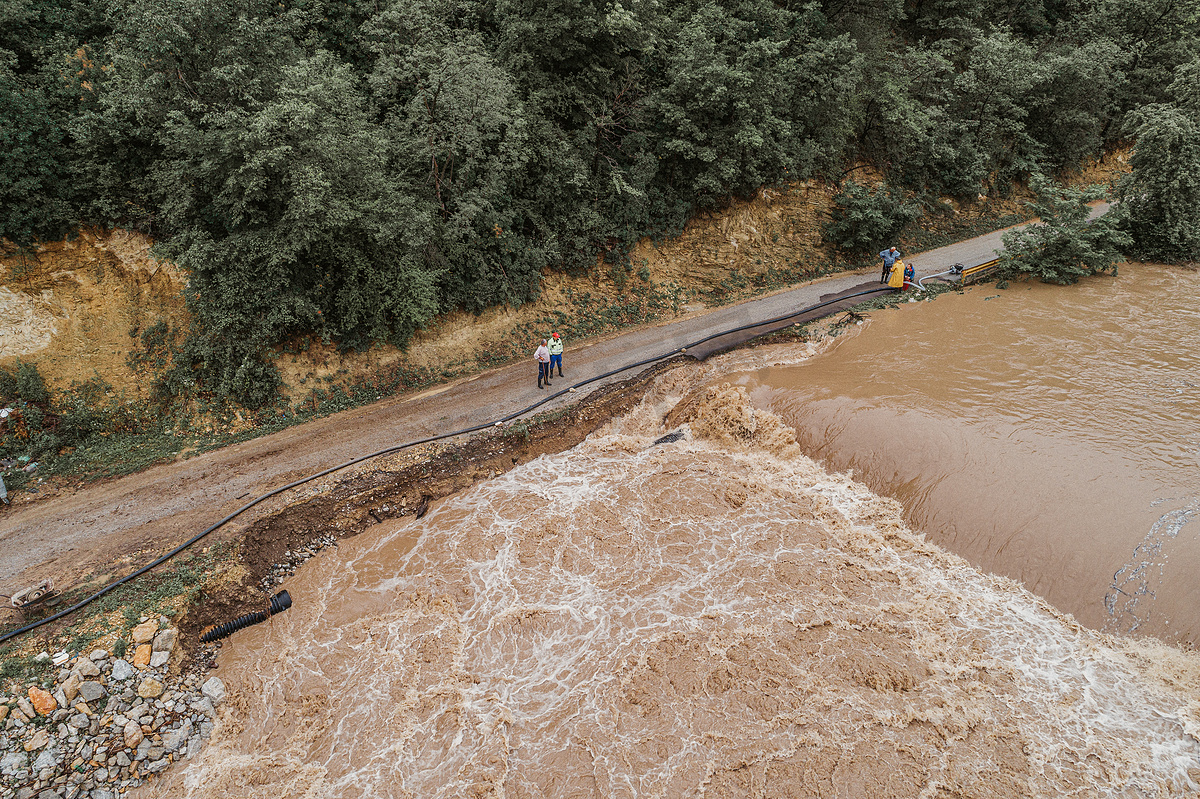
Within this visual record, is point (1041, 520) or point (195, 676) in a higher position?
point (195, 676)

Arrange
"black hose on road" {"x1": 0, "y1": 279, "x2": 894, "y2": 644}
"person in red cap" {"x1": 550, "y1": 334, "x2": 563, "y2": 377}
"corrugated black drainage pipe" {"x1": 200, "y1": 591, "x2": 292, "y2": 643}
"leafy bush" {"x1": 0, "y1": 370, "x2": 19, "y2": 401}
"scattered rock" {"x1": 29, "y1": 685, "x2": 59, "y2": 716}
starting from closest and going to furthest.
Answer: "scattered rock" {"x1": 29, "y1": 685, "x2": 59, "y2": 716}, "black hose on road" {"x1": 0, "y1": 279, "x2": 894, "y2": 644}, "corrugated black drainage pipe" {"x1": 200, "y1": 591, "x2": 292, "y2": 643}, "leafy bush" {"x1": 0, "y1": 370, "x2": 19, "y2": 401}, "person in red cap" {"x1": 550, "y1": 334, "x2": 563, "y2": 377}

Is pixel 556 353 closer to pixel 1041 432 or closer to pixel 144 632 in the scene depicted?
pixel 144 632

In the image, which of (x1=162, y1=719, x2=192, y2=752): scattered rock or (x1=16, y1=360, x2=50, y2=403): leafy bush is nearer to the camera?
(x1=162, y1=719, x2=192, y2=752): scattered rock

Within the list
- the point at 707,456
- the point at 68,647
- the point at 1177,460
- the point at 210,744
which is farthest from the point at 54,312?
the point at 1177,460

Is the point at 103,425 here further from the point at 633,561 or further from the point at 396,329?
the point at 633,561

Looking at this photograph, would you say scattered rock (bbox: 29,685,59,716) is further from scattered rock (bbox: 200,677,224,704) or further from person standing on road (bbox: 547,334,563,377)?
person standing on road (bbox: 547,334,563,377)

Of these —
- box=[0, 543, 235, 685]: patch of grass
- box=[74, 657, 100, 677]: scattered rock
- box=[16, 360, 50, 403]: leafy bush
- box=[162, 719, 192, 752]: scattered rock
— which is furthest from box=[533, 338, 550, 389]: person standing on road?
box=[16, 360, 50, 403]: leafy bush
